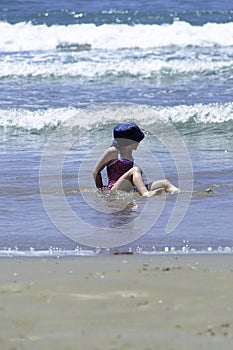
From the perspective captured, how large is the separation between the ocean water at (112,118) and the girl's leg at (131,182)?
209 mm

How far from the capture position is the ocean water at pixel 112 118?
19.1ft

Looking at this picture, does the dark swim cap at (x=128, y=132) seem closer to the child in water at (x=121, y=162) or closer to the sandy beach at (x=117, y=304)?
the child in water at (x=121, y=162)

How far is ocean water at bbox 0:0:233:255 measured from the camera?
5828 mm

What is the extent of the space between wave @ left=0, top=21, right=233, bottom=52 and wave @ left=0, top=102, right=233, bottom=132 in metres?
6.09

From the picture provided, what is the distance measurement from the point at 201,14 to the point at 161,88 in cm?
769

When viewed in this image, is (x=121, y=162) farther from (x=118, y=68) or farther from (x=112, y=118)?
(x=118, y=68)

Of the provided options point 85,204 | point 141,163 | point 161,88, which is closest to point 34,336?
point 85,204

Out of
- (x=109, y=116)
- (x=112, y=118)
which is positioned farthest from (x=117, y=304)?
(x=109, y=116)

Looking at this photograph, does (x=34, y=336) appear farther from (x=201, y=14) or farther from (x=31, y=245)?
(x=201, y=14)

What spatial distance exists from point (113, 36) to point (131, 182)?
11087 mm

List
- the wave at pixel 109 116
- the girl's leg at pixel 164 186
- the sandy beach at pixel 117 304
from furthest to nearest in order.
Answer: the wave at pixel 109 116, the girl's leg at pixel 164 186, the sandy beach at pixel 117 304

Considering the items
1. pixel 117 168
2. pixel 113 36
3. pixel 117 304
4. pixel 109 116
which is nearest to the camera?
pixel 117 304

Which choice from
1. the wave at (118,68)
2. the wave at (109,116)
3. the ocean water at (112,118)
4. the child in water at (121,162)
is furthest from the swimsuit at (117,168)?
the wave at (118,68)

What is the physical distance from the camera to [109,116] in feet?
36.2
